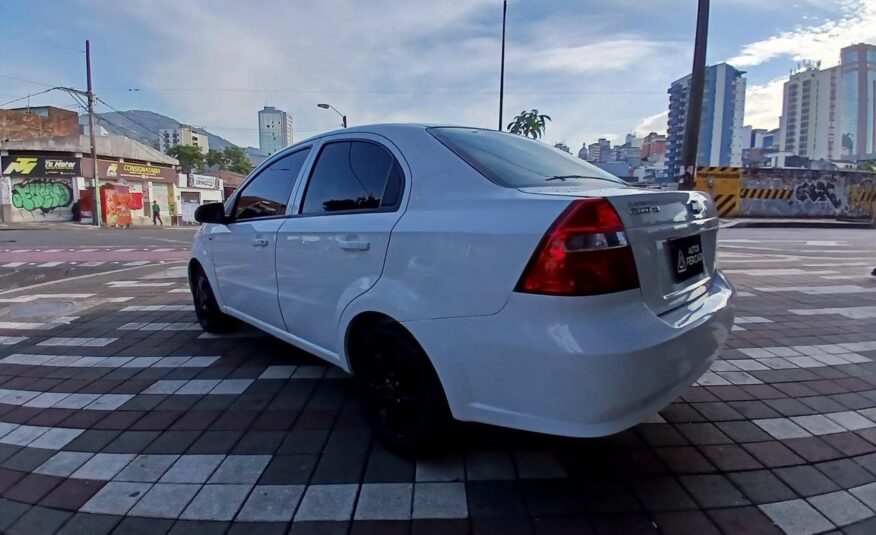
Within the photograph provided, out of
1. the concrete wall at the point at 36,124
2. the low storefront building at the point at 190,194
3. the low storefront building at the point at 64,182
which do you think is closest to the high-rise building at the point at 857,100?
the low storefront building at the point at 190,194

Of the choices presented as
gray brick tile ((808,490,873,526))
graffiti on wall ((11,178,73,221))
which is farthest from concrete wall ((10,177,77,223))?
gray brick tile ((808,490,873,526))

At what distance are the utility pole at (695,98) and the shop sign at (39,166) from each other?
118ft

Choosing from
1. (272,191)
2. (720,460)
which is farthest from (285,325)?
(720,460)

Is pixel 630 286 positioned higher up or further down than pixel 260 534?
higher up

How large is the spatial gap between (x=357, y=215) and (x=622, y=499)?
1.88 metres

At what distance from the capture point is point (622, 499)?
2.20 metres

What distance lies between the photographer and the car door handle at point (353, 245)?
8.19 ft

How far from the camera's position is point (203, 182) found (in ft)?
141

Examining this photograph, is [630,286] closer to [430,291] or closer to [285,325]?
[430,291]

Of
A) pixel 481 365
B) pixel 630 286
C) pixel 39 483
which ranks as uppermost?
pixel 630 286

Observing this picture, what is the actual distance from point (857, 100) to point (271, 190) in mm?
88666

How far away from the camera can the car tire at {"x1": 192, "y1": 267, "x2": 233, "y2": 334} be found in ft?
15.4

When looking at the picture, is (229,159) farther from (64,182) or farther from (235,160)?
(64,182)

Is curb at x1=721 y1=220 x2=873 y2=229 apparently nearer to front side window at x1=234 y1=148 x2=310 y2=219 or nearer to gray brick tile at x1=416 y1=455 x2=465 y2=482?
front side window at x1=234 y1=148 x2=310 y2=219
